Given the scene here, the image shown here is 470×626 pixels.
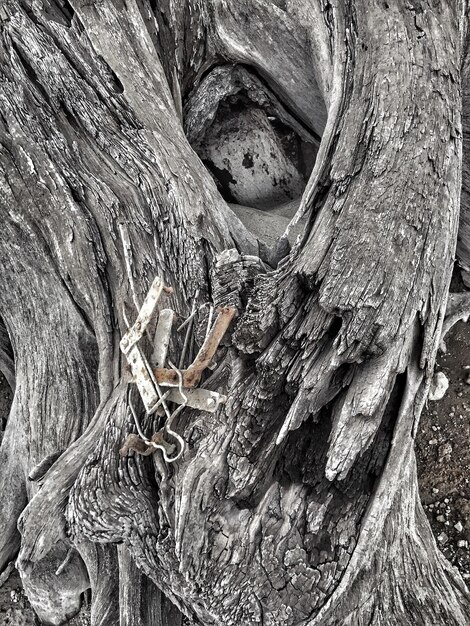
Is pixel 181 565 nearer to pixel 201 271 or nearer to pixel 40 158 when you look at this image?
pixel 201 271

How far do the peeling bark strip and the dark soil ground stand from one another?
29cm

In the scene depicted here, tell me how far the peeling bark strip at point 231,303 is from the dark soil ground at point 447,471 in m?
0.29

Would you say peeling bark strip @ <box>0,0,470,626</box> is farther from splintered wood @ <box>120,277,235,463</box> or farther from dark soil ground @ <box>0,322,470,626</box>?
dark soil ground @ <box>0,322,470,626</box>

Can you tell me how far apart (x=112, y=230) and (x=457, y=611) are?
214 cm

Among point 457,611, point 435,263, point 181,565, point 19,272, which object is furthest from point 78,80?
point 457,611

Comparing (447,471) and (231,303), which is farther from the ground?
(231,303)

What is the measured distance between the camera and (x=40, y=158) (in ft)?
8.07

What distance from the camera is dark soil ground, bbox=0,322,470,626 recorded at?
2.54m

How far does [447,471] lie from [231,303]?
153 centimetres

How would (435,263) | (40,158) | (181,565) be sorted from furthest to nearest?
(40,158), (435,263), (181,565)

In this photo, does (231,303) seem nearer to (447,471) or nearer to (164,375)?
(164,375)

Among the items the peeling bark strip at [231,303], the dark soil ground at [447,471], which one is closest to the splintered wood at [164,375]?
the peeling bark strip at [231,303]

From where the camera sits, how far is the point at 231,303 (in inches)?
81.1

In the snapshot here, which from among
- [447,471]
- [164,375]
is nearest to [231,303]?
[164,375]
